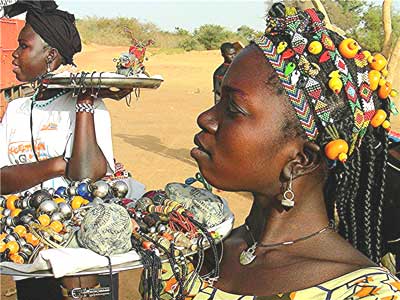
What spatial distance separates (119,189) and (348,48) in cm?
117

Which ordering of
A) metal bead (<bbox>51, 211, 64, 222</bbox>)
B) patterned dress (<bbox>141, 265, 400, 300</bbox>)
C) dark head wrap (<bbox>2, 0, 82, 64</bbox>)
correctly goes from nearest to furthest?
patterned dress (<bbox>141, 265, 400, 300</bbox>)
metal bead (<bbox>51, 211, 64, 222</bbox>)
dark head wrap (<bbox>2, 0, 82, 64</bbox>)

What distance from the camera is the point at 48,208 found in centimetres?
218

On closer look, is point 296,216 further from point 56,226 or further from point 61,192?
point 61,192

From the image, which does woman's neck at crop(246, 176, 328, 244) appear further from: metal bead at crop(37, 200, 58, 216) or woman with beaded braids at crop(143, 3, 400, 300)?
metal bead at crop(37, 200, 58, 216)

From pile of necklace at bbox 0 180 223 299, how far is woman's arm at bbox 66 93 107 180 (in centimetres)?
46

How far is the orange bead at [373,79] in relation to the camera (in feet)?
5.79

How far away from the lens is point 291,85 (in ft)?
5.56

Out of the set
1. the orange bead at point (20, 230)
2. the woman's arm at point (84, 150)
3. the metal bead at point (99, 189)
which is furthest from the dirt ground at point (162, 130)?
the orange bead at point (20, 230)

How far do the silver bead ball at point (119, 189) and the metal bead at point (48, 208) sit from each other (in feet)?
1.11

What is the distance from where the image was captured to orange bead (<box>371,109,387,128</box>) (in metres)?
1.79

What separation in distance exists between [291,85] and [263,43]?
17 centimetres

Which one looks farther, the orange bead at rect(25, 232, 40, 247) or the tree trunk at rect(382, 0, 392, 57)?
the tree trunk at rect(382, 0, 392, 57)

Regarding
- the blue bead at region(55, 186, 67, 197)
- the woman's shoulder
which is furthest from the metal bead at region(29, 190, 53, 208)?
the woman's shoulder

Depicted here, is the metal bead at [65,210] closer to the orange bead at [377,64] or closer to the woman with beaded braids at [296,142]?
the woman with beaded braids at [296,142]
